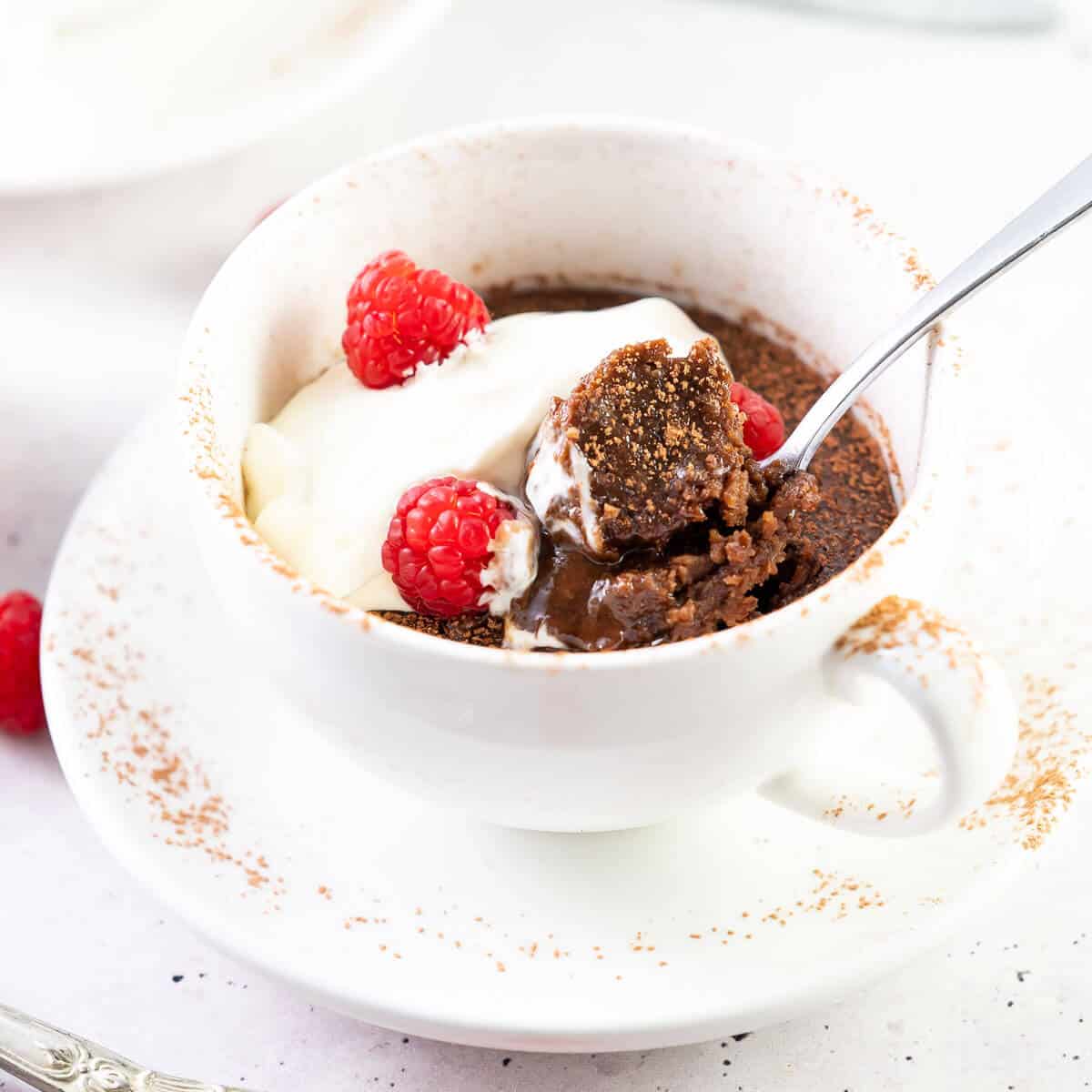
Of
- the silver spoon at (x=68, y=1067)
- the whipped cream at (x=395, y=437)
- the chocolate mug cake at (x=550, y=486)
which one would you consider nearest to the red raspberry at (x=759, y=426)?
the chocolate mug cake at (x=550, y=486)

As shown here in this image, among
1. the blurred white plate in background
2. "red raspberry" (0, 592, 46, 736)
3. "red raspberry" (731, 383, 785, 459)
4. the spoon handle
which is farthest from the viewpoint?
the blurred white plate in background

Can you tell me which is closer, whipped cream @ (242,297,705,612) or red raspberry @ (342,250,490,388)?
Result: whipped cream @ (242,297,705,612)

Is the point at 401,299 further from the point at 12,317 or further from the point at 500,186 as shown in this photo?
the point at 12,317

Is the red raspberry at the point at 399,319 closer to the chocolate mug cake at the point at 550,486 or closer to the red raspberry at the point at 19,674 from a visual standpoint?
the chocolate mug cake at the point at 550,486

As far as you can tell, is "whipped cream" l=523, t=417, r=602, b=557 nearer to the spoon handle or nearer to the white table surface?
the spoon handle

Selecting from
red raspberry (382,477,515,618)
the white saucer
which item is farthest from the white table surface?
red raspberry (382,477,515,618)

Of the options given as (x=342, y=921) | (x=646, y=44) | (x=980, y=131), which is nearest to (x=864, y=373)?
(x=342, y=921)

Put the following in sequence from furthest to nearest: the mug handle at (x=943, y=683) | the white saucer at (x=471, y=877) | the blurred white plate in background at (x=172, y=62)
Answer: the blurred white plate in background at (x=172, y=62) → the white saucer at (x=471, y=877) → the mug handle at (x=943, y=683)
